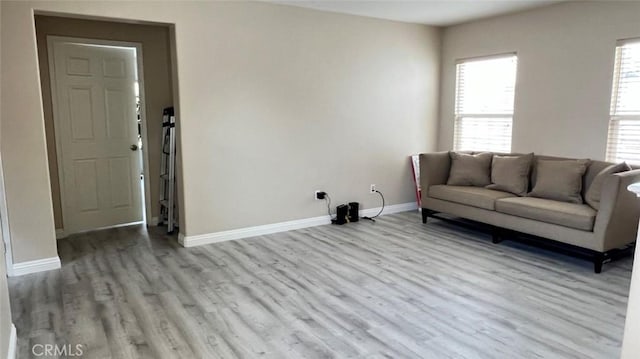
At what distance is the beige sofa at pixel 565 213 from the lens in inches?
140

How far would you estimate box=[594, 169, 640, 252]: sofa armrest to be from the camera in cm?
351

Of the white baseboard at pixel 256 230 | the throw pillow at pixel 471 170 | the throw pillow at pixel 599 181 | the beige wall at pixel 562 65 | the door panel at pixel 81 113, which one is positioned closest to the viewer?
the throw pillow at pixel 599 181

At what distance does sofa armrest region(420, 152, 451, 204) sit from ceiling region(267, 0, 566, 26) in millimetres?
1606

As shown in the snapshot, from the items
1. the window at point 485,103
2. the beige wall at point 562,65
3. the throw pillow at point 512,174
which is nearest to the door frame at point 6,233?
the throw pillow at point 512,174

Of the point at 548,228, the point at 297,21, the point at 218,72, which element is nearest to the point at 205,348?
the point at 218,72

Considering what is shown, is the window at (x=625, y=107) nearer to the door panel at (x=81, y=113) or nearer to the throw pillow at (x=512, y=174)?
the throw pillow at (x=512, y=174)

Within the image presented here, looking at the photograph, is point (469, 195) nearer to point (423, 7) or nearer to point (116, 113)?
point (423, 7)

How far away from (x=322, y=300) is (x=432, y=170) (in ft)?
8.56

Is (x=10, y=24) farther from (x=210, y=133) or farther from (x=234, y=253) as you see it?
(x=234, y=253)

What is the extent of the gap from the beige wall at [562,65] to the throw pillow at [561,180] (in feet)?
1.50

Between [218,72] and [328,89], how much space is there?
1.32m

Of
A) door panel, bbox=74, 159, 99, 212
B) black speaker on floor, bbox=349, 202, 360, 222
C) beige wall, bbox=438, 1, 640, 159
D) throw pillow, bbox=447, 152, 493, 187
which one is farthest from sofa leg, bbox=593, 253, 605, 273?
door panel, bbox=74, 159, 99, 212

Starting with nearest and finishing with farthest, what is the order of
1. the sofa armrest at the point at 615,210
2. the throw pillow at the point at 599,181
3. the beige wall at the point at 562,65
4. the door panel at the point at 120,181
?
the sofa armrest at the point at 615,210 < the throw pillow at the point at 599,181 < the beige wall at the point at 562,65 < the door panel at the point at 120,181

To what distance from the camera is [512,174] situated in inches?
181
